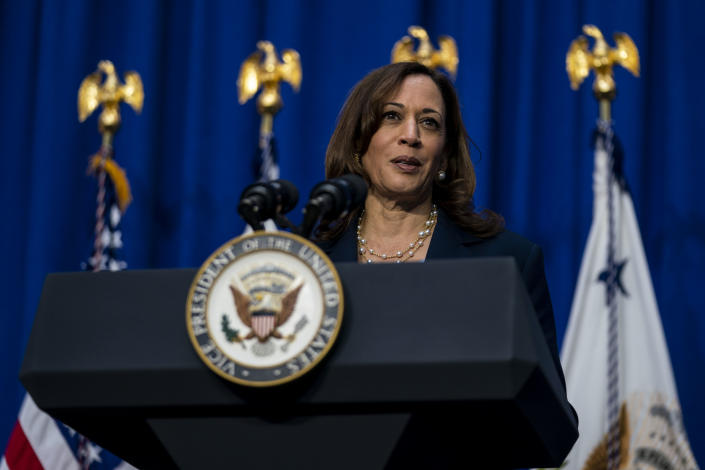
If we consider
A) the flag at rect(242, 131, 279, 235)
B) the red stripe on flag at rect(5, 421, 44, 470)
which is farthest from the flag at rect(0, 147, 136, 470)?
the flag at rect(242, 131, 279, 235)

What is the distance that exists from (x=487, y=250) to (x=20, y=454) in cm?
212

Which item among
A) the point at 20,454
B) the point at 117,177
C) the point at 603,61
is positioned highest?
the point at 603,61

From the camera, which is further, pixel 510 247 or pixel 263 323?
pixel 510 247

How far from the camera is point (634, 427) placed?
113 inches

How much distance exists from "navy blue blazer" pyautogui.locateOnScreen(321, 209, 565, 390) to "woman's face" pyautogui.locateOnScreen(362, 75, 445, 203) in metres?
0.10

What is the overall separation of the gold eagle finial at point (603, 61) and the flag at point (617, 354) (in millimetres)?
122

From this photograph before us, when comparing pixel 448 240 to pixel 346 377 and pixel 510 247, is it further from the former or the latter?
pixel 346 377

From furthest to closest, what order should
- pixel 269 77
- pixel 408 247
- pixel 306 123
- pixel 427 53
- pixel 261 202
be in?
pixel 306 123
pixel 269 77
pixel 427 53
pixel 408 247
pixel 261 202

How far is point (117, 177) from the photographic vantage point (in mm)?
3607

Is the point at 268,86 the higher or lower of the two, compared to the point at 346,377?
higher

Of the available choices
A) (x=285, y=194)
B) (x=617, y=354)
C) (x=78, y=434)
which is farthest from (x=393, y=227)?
(x=78, y=434)

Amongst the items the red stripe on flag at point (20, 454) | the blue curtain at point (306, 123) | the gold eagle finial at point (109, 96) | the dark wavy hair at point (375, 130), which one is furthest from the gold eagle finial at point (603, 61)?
the red stripe on flag at point (20, 454)

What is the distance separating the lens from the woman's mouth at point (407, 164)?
1.85m

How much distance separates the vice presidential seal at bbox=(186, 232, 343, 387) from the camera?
3.39ft
